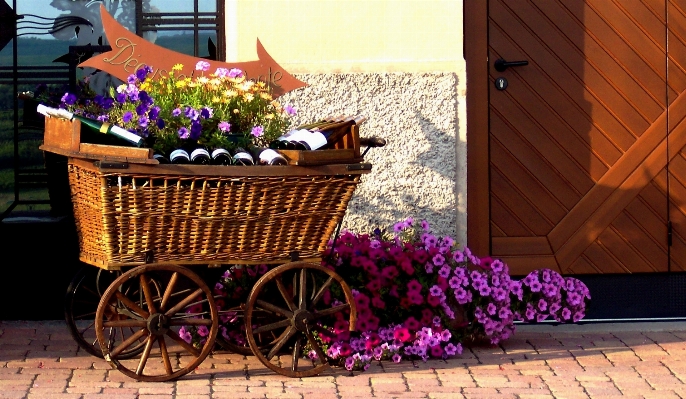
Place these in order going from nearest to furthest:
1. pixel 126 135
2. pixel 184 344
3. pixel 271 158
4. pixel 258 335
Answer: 1. pixel 126 135
2. pixel 271 158
3. pixel 184 344
4. pixel 258 335

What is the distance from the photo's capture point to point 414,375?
493cm

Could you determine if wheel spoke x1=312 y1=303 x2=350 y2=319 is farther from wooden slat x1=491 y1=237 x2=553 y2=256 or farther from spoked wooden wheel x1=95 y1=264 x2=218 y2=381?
wooden slat x1=491 y1=237 x2=553 y2=256

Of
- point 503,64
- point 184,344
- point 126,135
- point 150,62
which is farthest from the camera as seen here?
point 503,64

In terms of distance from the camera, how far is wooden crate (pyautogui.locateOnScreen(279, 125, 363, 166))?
454 cm

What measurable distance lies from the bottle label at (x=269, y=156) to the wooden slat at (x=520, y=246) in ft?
7.05

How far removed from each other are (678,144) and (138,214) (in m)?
3.45

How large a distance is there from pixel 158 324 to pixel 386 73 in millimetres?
2097

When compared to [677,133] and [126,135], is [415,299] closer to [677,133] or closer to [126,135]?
[126,135]

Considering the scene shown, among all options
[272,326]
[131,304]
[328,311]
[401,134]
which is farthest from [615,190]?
[131,304]

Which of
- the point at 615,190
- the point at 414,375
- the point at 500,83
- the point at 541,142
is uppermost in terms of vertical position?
the point at 500,83

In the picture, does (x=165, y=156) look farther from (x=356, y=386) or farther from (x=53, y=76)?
(x=53, y=76)

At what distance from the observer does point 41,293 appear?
617cm

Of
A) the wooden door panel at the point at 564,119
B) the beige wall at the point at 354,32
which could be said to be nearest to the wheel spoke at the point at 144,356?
the beige wall at the point at 354,32

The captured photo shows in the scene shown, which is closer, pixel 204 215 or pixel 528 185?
pixel 204 215
